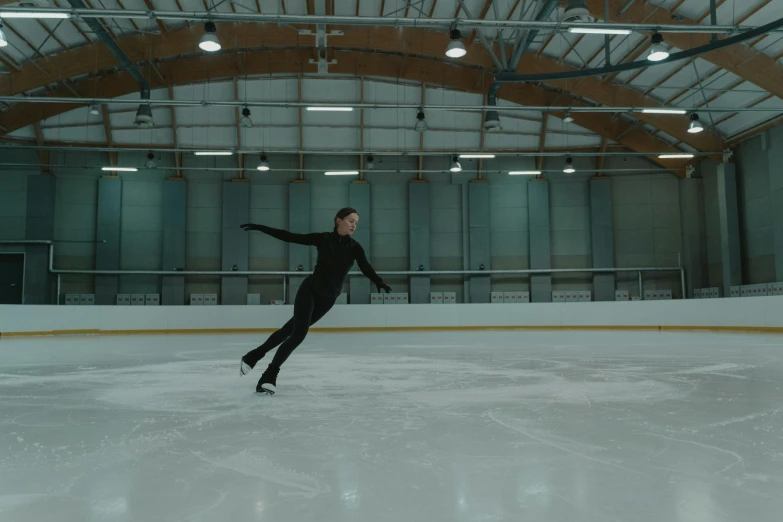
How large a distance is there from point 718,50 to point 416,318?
12.5 metres

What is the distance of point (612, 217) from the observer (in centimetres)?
2661

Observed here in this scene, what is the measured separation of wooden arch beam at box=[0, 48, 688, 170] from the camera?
2211 cm

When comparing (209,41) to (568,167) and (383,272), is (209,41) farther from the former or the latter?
(568,167)

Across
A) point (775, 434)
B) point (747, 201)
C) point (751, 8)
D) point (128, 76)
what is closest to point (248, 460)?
point (775, 434)

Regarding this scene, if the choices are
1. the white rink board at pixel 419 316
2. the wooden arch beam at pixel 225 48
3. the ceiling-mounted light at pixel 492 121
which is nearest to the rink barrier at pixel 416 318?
the white rink board at pixel 419 316

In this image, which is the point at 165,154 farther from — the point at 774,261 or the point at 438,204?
the point at 774,261

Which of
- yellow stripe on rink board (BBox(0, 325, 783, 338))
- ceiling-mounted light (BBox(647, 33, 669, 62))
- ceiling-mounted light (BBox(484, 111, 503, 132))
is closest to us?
ceiling-mounted light (BBox(647, 33, 669, 62))

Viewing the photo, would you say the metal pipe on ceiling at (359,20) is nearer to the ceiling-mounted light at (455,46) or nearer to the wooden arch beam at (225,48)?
the ceiling-mounted light at (455,46)

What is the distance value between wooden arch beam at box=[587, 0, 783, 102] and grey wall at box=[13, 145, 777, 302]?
7963 mm

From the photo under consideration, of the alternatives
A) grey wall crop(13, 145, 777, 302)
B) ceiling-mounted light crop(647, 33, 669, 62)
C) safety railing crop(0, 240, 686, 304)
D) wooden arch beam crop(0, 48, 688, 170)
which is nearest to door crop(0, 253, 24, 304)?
safety railing crop(0, 240, 686, 304)

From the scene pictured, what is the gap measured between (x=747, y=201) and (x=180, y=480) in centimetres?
2559

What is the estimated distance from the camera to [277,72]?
876 inches

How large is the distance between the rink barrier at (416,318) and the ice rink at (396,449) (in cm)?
1178

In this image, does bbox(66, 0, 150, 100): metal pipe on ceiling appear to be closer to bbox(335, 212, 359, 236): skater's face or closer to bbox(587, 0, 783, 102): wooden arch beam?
bbox(335, 212, 359, 236): skater's face
